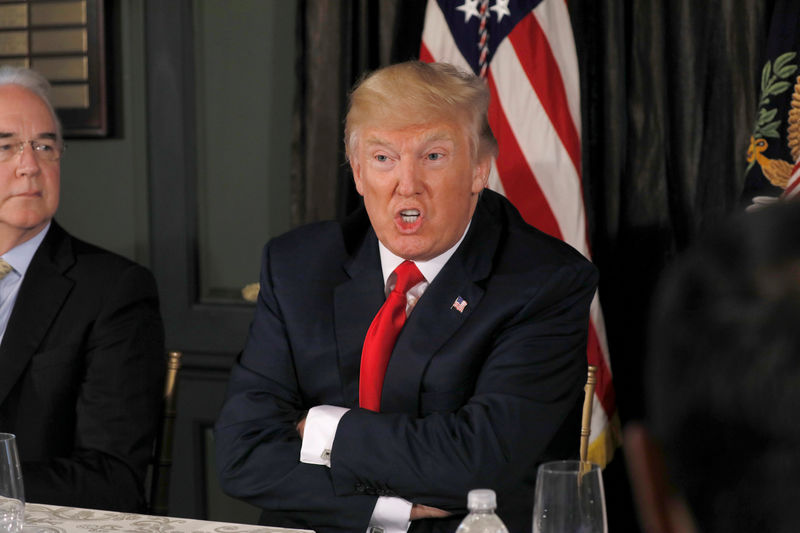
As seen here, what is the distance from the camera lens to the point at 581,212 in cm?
287

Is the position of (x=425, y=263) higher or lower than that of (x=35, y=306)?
higher

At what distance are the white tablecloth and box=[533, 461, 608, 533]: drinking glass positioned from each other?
0.55 metres

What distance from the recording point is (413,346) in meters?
2.22

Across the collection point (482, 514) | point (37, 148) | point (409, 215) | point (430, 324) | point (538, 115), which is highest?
point (538, 115)

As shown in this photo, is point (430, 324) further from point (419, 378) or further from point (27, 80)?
point (27, 80)

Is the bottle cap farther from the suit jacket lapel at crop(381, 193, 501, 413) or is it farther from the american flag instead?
the american flag

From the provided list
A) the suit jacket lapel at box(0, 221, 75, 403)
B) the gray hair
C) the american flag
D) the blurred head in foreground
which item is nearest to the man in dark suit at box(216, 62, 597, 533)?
the american flag

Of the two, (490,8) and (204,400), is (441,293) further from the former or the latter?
(204,400)

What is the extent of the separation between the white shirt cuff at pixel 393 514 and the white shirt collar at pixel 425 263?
542 millimetres

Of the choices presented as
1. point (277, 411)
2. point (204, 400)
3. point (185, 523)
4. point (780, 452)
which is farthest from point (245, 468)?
point (780, 452)

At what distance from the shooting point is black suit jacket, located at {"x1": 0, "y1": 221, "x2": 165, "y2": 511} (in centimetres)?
246

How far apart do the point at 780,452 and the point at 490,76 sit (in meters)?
2.53

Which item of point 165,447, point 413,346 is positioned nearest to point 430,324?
point 413,346

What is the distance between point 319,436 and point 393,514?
8.6 inches
